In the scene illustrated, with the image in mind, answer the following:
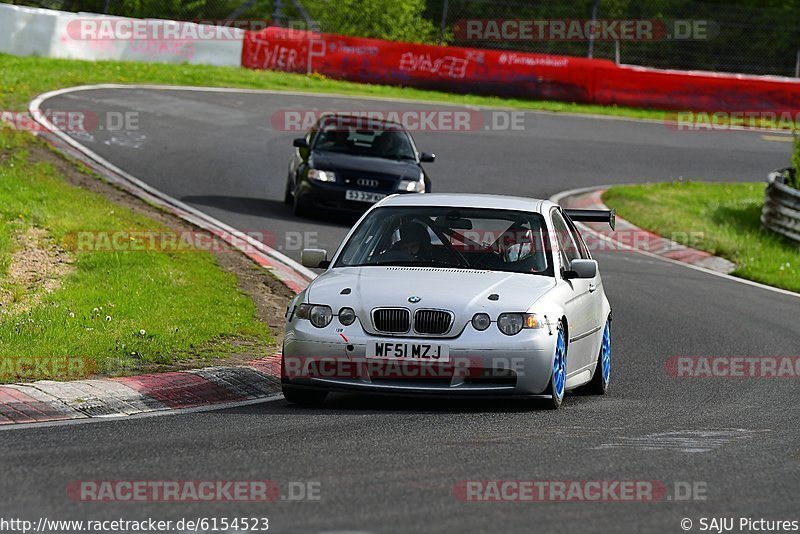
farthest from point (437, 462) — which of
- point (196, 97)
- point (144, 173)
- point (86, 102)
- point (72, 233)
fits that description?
point (196, 97)

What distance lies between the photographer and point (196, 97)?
102ft

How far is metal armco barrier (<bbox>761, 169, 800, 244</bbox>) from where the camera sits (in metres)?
21.5

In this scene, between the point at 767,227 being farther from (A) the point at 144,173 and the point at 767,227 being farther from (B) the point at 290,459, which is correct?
(B) the point at 290,459

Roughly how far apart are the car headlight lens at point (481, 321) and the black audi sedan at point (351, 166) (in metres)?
11.2

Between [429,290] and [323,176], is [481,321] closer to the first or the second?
[429,290]

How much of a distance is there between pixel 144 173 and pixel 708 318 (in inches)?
388

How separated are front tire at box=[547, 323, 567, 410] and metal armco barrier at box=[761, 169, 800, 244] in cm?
1288

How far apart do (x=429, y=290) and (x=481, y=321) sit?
401 millimetres

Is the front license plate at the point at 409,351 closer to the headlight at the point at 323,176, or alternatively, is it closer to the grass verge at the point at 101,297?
the grass verge at the point at 101,297

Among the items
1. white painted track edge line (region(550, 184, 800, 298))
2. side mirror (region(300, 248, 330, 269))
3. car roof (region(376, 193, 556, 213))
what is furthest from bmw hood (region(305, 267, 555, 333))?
white painted track edge line (region(550, 184, 800, 298))

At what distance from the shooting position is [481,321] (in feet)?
29.2
